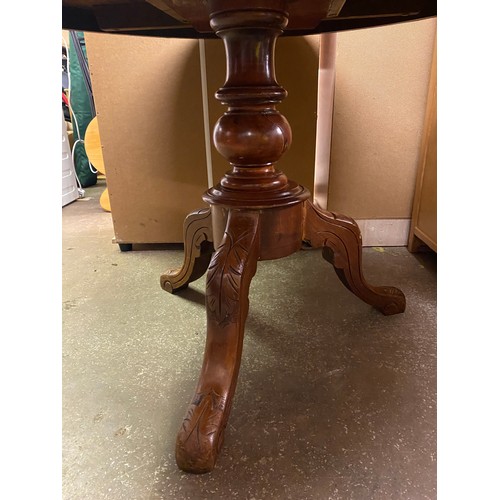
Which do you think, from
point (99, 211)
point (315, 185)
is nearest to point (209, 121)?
point (315, 185)

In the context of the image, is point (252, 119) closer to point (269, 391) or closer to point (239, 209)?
point (239, 209)

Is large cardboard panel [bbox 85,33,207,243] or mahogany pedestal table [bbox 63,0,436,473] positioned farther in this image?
large cardboard panel [bbox 85,33,207,243]

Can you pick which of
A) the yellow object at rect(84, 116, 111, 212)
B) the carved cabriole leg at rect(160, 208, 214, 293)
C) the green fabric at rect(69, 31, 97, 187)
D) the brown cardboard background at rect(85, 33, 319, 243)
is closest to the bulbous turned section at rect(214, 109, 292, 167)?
the carved cabriole leg at rect(160, 208, 214, 293)

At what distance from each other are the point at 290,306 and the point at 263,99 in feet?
1.74

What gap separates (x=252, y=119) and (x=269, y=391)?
0.49 m

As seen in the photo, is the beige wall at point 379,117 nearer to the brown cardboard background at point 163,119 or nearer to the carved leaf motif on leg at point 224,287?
the brown cardboard background at point 163,119

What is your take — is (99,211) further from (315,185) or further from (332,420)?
(332,420)

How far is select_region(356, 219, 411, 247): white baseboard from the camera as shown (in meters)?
1.34

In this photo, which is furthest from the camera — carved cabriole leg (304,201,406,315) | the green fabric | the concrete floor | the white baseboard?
the green fabric

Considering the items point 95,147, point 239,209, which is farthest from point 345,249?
point 95,147

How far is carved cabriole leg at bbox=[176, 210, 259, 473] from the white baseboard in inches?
30.5

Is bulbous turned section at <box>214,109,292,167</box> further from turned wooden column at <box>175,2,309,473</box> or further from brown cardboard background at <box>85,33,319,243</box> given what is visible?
brown cardboard background at <box>85,33,319,243</box>

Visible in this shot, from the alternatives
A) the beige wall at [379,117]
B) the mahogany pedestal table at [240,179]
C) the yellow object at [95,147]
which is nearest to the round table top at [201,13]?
the mahogany pedestal table at [240,179]

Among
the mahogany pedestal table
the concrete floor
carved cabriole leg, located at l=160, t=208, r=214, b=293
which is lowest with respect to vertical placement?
the concrete floor
